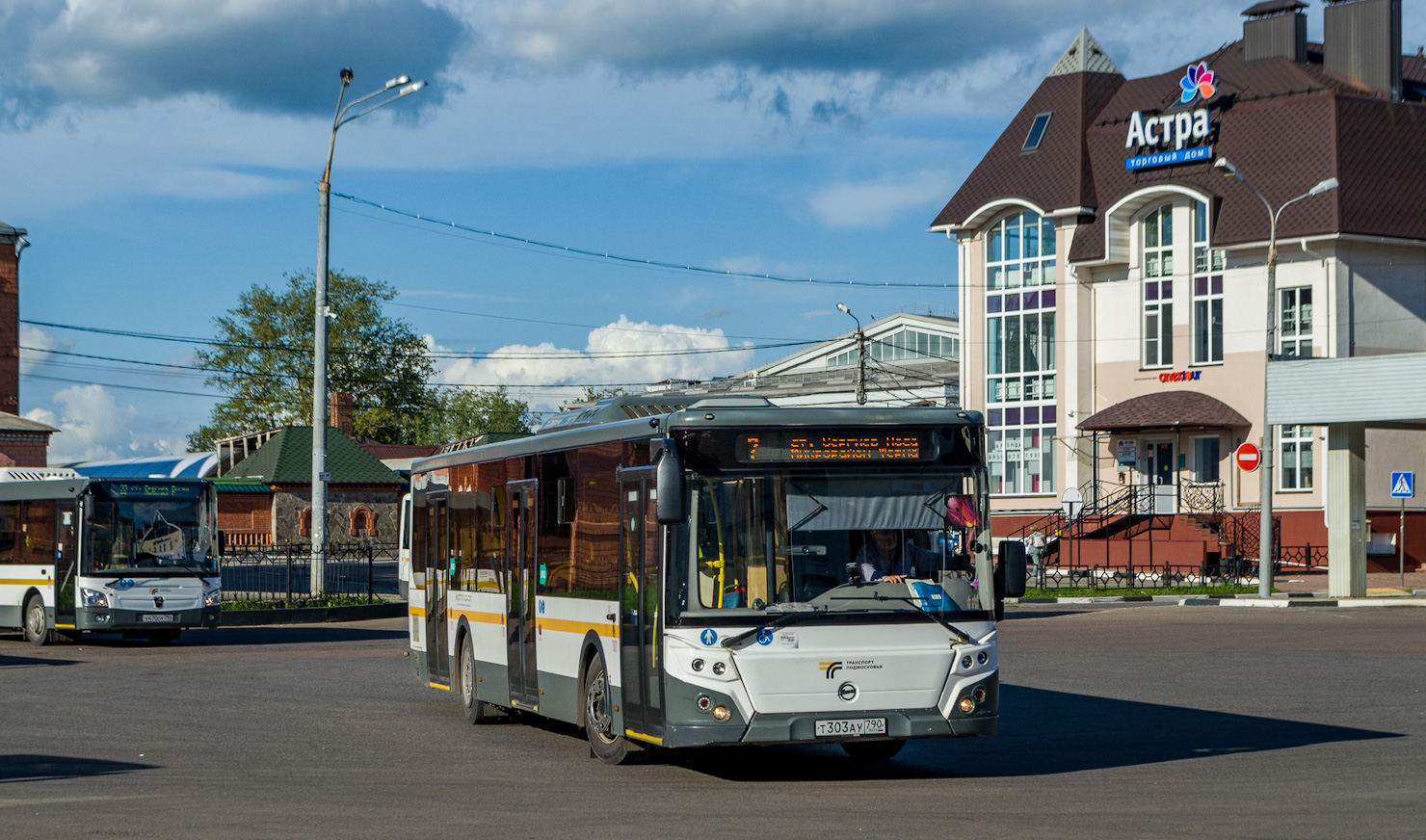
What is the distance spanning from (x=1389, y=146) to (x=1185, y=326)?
8.20 meters

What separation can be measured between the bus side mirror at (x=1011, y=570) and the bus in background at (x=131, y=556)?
18.7m

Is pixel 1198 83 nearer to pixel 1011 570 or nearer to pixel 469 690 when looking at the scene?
pixel 469 690

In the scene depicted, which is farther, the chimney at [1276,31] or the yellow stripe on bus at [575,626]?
the chimney at [1276,31]

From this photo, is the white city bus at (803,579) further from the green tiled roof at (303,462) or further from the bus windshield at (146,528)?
the green tiled roof at (303,462)

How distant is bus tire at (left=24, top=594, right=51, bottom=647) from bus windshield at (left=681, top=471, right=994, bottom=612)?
20.2m

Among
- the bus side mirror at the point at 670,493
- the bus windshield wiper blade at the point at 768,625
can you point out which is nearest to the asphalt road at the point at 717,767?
the bus windshield wiper blade at the point at 768,625

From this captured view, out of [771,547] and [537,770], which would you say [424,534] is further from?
[771,547]

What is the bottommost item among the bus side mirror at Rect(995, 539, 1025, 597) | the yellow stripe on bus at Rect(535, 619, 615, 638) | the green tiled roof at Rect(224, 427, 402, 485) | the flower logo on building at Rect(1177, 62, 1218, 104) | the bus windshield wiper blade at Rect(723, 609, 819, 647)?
the yellow stripe on bus at Rect(535, 619, 615, 638)

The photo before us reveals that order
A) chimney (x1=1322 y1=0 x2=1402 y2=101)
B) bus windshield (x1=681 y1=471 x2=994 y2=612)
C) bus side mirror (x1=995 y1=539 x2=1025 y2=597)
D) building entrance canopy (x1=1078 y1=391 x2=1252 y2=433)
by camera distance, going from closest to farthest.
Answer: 1. bus windshield (x1=681 y1=471 x2=994 y2=612)
2. bus side mirror (x1=995 y1=539 x2=1025 y2=597)
3. building entrance canopy (x1=1078 y1=391 x2=1252 y2=433)
4. chimney (x1=1322 y1=0 x2=1402 y2=101)

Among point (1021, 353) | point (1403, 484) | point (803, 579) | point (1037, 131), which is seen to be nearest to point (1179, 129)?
point (1037, 131)

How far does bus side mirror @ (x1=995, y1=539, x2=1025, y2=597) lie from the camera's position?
11.8 m

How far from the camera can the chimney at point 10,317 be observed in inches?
2908

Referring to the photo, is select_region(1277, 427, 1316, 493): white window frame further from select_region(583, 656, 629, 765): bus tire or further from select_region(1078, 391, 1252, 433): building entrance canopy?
select_region(583, 656, 629, 765): bus tire

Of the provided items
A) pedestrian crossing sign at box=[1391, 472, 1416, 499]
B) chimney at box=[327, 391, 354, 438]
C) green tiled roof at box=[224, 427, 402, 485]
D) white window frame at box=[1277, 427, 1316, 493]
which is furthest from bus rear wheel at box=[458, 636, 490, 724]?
chimney at box=[327, 391, 354, 438]
